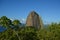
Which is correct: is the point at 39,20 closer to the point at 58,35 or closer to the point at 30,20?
the point at 30,20

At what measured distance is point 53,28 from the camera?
110ft

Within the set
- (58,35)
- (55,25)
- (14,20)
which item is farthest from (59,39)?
(14,20)

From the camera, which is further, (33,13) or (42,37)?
(33,13)

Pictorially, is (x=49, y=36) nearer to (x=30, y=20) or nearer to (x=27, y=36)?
(x=27, y=36)

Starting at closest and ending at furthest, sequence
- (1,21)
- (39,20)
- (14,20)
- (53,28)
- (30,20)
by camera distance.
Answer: (1,21)
(14,20)
(53,28)
(39,20)
(30,20)

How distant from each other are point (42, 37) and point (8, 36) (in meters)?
5.83

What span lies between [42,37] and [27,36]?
9.13 ft

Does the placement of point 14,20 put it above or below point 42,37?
above

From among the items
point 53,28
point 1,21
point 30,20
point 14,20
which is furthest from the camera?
point 30,20

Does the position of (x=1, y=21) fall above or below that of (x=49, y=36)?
above

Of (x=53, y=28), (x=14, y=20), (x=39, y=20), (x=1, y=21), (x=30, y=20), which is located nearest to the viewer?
(x=1, y=21)

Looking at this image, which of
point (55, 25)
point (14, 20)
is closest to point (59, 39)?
point (55, 25)

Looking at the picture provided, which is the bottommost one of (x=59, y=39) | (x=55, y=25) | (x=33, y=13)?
(x=59, y=39)

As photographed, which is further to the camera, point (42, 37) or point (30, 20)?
point (30, 20)
